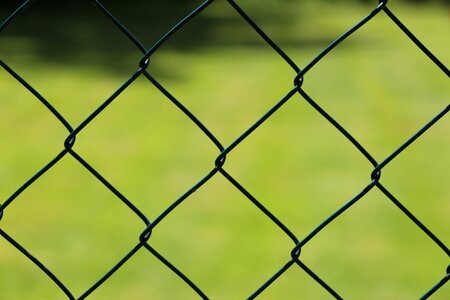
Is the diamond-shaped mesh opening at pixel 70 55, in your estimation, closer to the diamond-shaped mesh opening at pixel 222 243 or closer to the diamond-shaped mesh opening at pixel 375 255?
the diamond-shaped mesh opening at pixel 222 243

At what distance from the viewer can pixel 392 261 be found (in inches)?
115

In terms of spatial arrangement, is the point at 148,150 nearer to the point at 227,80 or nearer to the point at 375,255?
the point at 227,80

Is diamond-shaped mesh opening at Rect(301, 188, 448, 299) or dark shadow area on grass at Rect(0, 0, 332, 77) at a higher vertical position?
dark shadow area on grass at Rect(0, 0, 332, 77)

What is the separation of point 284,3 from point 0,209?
622 centimetres

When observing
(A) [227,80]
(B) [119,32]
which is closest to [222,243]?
(A) [227,80]

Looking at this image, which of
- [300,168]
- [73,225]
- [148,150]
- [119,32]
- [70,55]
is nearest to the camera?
[73,225]

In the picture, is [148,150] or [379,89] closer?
[148,150]

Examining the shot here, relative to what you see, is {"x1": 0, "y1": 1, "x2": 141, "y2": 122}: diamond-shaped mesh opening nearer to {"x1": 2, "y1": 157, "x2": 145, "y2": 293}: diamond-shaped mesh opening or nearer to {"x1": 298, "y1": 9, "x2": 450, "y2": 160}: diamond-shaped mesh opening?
{"x1": 2, "y1": 157, "x2": 145, "y2": 293}: diamond-shaped mesh opening

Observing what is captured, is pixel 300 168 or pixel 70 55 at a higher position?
pixel 70 55

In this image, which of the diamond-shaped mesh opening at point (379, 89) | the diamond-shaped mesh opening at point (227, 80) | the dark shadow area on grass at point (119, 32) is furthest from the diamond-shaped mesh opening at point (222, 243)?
the dark shadow area on grass at point (119, 32)

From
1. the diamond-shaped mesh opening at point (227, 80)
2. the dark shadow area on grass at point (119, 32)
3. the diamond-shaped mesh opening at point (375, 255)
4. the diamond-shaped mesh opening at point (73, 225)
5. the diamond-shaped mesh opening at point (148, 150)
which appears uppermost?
the dark shadow area on grass at point (119, 32)

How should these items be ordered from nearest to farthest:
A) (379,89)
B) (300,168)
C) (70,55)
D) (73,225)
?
(73,225) < (300,168) < (379,89) < (70,55)

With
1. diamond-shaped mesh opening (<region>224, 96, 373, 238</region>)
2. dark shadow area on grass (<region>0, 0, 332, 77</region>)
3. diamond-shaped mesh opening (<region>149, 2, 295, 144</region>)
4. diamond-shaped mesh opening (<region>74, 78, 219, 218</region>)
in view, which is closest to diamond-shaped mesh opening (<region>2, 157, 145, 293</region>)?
diamond-shaped mesh opening (<region>74, 78, 219, 218</region>)

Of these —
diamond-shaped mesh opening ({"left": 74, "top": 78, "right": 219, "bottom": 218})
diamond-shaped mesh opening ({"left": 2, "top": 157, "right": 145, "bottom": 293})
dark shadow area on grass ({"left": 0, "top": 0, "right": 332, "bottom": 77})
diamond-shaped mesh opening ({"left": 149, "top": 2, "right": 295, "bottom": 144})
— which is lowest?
diamond-shaped mesh opening ({"left": 2, "top": 157, "right": 145, "bottom": 293})
